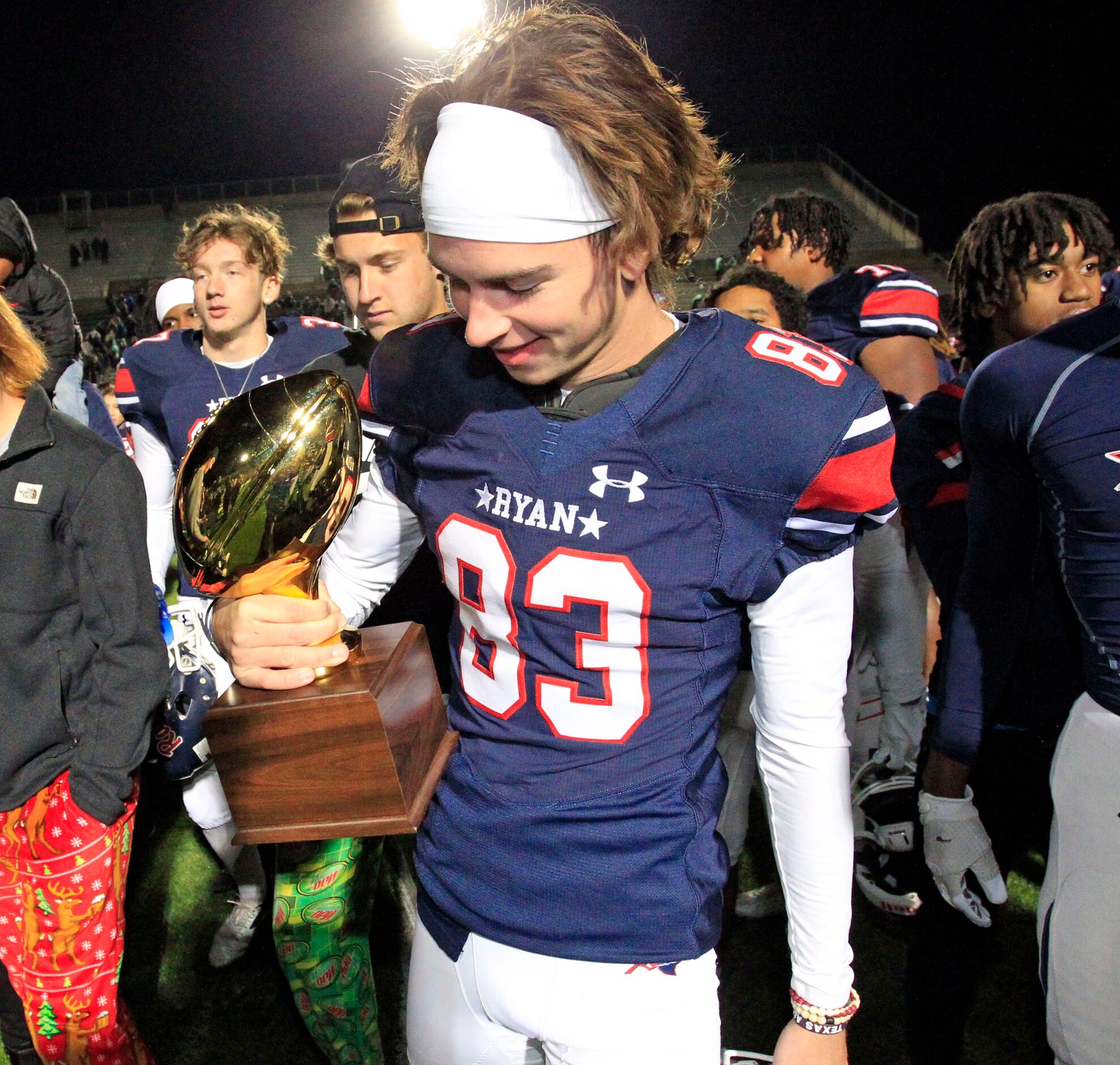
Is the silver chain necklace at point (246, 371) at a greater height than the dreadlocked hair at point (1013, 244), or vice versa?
the dreadlocked hair at point (1013, 244)

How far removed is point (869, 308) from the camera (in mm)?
2893

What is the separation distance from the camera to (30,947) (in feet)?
5.41

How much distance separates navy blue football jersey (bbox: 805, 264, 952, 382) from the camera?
9.34 feet

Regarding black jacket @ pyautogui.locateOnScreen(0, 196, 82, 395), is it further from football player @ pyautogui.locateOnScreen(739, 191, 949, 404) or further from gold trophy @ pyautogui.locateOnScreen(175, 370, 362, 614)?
football player @ pyautogui.locateOnScreen(739, 191, 949, 404)

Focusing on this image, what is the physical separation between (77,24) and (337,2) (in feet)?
21.8

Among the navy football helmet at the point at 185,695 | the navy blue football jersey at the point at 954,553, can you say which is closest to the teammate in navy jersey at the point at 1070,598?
the navy blue football jersey at the point at 954,553

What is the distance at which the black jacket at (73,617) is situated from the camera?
1.60 meters

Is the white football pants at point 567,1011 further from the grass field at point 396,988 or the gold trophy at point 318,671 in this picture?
the grass field at point 396,988

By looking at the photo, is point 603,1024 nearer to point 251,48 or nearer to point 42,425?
point 42,425

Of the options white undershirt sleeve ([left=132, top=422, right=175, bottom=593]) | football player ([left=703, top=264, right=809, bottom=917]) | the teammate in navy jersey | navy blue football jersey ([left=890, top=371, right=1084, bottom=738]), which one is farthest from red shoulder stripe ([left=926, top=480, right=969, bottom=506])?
white undershirt sleeve ([left=132, top=422, right=175, bottom=593])

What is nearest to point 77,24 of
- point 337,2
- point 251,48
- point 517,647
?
point 251,48

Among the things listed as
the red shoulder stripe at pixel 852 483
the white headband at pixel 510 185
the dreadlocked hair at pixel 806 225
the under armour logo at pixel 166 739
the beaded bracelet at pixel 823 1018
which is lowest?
the under armour logo at pixel 166 739

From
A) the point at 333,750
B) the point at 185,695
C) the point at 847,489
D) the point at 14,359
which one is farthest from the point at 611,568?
the point at 185,695

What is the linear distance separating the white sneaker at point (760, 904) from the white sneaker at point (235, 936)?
1.34 metres
